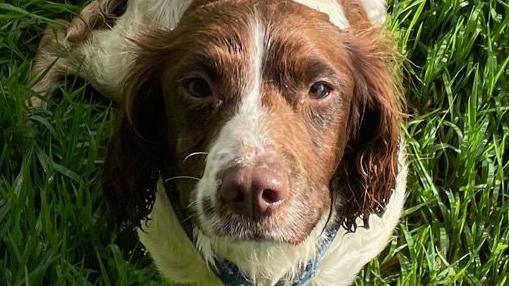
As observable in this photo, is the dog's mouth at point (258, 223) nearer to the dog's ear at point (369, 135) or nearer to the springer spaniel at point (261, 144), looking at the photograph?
the springer spaniel at point (261, 144)

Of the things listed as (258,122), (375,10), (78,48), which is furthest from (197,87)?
(78,48)

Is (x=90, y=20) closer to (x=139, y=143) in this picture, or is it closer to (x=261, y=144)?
(x=139, y=143)

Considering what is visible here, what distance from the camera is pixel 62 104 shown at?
4.61 m

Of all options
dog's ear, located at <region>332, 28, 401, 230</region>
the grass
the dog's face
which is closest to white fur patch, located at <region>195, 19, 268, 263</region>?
the dog's face

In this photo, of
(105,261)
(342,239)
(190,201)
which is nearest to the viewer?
(190,201)

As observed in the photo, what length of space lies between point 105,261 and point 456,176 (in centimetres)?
136

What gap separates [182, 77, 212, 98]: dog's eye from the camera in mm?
3234

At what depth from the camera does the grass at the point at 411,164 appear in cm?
414

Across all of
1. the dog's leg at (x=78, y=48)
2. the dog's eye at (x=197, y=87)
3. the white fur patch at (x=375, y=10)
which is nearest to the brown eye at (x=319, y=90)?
the dog's eye at (x=197, y=87)

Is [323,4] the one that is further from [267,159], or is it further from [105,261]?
[105,261]

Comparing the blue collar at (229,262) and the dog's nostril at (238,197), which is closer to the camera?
the dog's nostril at (238,197)

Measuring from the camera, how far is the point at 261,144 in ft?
9.86

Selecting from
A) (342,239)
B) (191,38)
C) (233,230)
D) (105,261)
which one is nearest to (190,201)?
(233,230)

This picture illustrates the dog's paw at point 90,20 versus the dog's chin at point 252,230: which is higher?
the dog's chin at point 252,230
